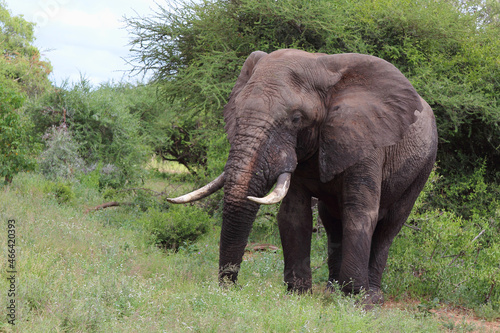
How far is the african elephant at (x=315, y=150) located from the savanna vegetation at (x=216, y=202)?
545mm

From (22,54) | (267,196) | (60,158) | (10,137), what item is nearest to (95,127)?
Answer: (60,158)

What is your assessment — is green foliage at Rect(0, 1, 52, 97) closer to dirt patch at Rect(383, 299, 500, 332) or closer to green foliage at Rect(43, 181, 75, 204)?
green foliage at Rect(43, 181, 75, 204)

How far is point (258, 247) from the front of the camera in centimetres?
1039

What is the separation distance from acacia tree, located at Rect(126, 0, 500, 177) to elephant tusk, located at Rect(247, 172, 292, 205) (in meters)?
6.30

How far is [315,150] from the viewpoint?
5.60 metres

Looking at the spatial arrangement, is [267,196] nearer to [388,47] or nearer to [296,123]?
[296,123]

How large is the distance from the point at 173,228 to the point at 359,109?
518cm

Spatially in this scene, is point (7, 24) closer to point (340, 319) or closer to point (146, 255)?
point (146, 255)

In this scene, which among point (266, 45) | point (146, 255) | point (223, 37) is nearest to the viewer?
point (146, 255)

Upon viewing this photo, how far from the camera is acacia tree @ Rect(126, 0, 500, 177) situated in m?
11.5

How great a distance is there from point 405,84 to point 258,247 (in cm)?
540

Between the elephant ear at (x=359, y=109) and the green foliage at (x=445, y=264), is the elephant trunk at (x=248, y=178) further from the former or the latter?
the green foliage at (x=445, y=264)

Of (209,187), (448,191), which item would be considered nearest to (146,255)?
(209,187)

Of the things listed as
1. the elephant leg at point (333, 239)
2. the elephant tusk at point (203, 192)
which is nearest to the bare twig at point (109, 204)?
the elephant leg at point (333, 239)
